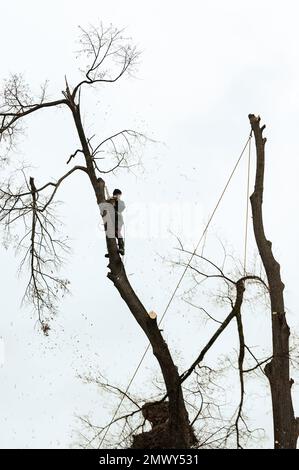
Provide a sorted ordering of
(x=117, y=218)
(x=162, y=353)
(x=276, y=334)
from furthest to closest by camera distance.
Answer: (x=117, y=218)
(x=162, y=353)
(x=276, y=334)

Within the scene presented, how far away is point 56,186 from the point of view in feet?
36.9

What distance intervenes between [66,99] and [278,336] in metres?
4.67

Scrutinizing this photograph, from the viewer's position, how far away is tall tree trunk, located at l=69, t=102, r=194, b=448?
1073 centimetres

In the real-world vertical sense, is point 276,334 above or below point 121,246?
below

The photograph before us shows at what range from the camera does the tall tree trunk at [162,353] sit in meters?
10.7

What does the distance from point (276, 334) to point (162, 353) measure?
1626mm

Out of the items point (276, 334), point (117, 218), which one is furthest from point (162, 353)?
point (117, 218)

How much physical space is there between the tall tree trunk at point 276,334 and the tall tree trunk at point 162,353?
4.31ft

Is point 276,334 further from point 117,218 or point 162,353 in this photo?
point 117,218

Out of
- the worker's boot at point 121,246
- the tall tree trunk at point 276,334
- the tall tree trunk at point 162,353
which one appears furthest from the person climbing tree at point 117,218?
the tall tree trunk at point 276,334

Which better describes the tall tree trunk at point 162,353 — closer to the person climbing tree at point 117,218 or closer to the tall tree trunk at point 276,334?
the person climbing tree at point 117,218

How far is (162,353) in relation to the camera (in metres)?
10.8
